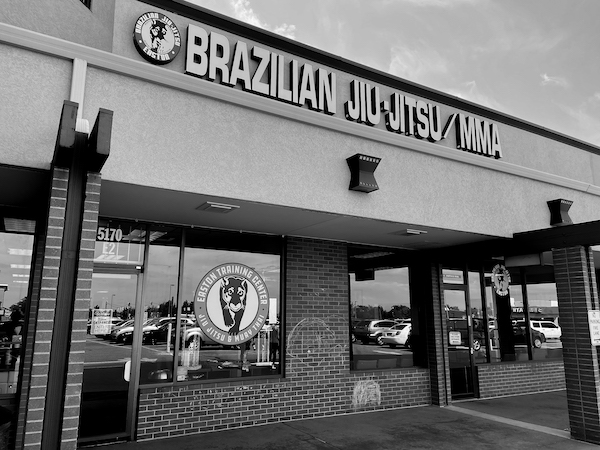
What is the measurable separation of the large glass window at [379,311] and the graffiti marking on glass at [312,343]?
575 millimetres

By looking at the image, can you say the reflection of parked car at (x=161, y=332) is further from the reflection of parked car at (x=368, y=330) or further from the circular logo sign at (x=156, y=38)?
the circular logo sign at (x=156, y=38)

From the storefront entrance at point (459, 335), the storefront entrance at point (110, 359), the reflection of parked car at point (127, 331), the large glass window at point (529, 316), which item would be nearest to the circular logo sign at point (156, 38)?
the storefront entrance at point (110, 359)

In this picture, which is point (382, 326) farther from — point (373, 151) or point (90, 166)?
point (90, 166)

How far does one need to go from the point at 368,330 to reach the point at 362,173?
12.2ft

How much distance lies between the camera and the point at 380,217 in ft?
22.1

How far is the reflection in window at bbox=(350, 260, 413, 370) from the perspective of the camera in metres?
8.84

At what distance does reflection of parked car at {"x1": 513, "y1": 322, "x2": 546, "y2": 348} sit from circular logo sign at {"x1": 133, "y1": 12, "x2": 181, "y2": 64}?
9.76 m

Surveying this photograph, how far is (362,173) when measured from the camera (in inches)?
254

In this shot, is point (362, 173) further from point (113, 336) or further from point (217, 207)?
point (113, 336)

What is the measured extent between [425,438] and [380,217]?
3360 millimetres

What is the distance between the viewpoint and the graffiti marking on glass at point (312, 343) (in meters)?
7.98

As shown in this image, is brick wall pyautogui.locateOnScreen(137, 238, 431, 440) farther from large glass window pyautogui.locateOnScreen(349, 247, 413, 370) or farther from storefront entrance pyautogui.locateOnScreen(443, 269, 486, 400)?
storefront entrance pyautogui.locateOnScreen(443, 269, 486, 400)

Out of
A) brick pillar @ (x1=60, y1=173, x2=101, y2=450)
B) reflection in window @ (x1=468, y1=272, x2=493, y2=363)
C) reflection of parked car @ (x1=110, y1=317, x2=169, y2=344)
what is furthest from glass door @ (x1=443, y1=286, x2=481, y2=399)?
brick pillar @ (x1=60, y1=173, x2=101, y2=450)

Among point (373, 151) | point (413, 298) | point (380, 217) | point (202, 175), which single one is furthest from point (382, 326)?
point (202, 175)
